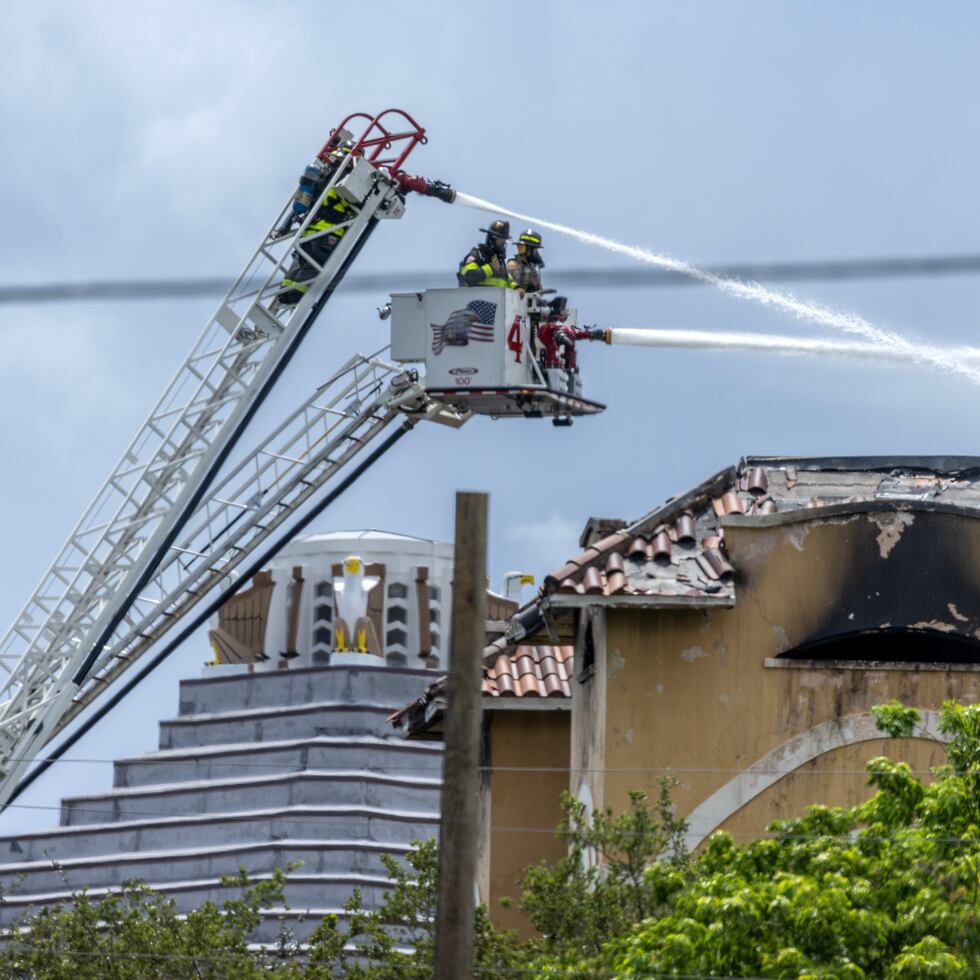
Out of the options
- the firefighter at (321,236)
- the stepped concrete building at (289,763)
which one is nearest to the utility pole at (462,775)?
the firefighter at (321,236)

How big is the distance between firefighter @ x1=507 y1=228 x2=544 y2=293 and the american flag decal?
72 cm

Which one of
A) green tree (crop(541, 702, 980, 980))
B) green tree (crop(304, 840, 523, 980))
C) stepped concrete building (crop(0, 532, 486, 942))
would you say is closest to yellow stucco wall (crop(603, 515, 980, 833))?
green tree (crop(304, 840, 523, 980))

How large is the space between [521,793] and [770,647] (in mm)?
4960

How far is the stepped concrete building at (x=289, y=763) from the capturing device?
63500 mm

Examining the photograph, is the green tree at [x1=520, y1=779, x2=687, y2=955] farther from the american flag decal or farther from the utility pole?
the american flag decal

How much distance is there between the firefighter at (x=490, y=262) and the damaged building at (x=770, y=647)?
11.4 metres

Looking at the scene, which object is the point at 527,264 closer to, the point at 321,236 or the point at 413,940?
the point at 321,236

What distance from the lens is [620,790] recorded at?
24.2 m

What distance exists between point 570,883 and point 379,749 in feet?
144

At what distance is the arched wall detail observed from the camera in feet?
79.0

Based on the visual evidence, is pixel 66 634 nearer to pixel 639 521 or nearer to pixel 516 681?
pixel 516 681

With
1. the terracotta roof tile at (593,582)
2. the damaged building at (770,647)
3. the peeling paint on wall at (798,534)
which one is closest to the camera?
the terracotta roof tile at (593,582)

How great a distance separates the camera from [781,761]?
24281mm

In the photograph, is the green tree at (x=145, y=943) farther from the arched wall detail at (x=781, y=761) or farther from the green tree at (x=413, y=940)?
the arched wall detail at (x=781, y=761)
